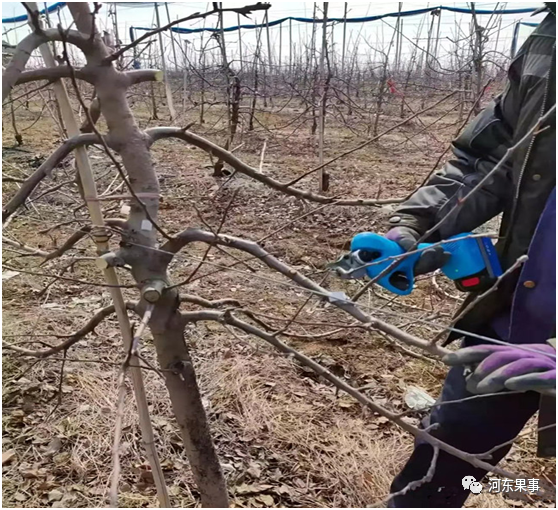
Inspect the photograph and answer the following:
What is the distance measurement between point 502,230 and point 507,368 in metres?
0.60

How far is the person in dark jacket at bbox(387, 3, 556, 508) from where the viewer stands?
1.24 metres

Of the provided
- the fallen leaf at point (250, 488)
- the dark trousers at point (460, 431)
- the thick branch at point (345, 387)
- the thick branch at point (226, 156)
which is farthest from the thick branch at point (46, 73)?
the fallen leaf at point (250, 488)

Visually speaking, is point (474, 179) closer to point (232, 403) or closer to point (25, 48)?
point (25, 48)

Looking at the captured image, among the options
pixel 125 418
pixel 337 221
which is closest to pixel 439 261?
pixel 125 418

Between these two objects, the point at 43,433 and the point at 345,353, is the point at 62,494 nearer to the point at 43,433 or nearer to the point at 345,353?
the point at 43,433

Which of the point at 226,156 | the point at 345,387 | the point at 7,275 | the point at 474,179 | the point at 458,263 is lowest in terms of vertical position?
the point at 7,275

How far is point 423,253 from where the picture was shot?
1292mm

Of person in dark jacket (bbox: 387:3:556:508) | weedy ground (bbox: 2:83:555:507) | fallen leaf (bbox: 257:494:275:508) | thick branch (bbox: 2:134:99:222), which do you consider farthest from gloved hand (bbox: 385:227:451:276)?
fallen leaf (bbox: 257:494:275:508)

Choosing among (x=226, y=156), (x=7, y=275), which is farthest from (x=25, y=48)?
(x=7, y=275)

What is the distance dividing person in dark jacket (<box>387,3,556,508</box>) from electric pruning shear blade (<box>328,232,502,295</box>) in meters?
0.04

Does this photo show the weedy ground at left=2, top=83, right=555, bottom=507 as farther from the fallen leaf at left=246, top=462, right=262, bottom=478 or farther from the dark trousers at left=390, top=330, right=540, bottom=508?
the dark trousers at left=390, top=330, right=540, bottom=508

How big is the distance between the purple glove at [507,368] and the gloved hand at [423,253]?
32 centimetres

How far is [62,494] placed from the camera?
6.03 feet

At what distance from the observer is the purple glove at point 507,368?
92 centimetres
